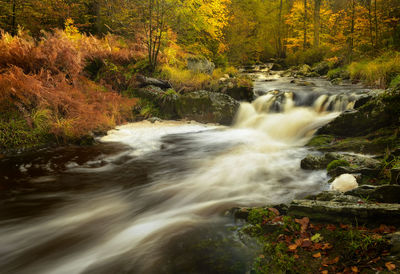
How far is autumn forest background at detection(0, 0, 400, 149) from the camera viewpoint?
659 centimetres

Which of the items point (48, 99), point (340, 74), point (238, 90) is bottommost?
point (48, 99)

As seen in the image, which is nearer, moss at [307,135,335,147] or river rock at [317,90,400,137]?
river rock at [317,90,400,137]

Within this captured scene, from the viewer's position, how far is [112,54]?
1095 cm

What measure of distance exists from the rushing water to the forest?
2 centimetres

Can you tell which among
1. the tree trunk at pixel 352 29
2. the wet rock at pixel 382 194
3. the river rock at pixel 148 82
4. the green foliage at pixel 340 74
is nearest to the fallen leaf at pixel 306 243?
the wet rock at pixel 382 194

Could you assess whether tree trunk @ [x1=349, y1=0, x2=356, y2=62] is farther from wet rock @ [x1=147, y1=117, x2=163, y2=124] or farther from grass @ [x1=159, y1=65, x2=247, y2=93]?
wet rock @ [x1=147, y1=117, x2=163, y2=124]

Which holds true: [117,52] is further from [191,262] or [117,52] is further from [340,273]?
[340,273]

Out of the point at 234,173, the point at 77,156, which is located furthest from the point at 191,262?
the point at 77,156

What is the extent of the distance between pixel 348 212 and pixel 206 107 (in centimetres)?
772

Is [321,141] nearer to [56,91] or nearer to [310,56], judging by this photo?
[56,91]

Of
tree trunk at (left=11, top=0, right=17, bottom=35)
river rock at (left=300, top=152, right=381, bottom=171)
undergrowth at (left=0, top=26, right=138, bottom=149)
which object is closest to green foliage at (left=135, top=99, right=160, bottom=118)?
undergrowth at (left=0, top=26, right=138, bottom=149)

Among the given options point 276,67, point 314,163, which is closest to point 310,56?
point 276,67

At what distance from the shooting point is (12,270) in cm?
256

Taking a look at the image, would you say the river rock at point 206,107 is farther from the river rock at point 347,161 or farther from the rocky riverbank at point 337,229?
the rocky riverbank at point 337,229
